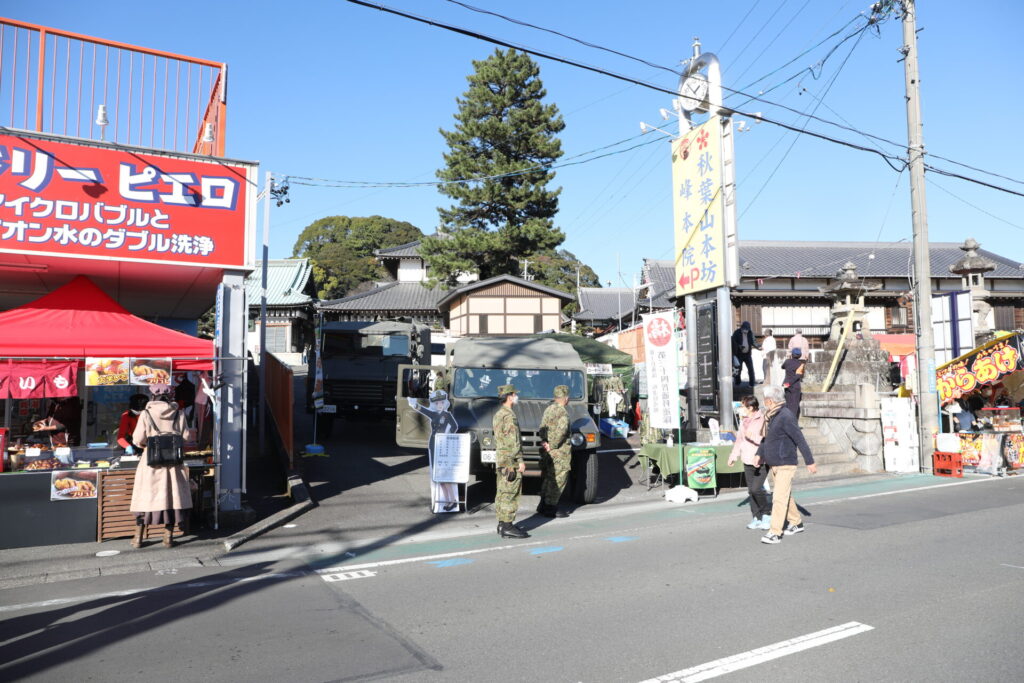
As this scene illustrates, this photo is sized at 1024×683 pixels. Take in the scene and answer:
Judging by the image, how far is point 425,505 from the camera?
34.9ft

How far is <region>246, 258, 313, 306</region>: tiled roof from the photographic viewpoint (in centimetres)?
3716

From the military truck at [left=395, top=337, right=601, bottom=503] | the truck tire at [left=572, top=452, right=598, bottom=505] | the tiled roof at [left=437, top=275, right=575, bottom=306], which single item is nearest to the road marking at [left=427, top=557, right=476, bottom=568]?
the military truck at [left=395, top=337, right=601, bottom=503]

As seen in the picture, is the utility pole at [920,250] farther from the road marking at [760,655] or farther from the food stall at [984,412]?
the road marking at [760,655]

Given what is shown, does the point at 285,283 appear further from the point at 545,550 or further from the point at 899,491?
the point at 545,550

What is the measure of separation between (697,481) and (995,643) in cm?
682

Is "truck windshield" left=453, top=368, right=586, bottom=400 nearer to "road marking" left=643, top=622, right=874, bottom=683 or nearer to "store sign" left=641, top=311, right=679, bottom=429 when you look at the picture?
"store sign" left=641, top=311, right=679, bottom=429

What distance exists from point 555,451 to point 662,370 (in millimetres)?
3613

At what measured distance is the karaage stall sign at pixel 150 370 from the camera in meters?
8.91

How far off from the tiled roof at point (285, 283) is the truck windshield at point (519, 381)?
27365 mm

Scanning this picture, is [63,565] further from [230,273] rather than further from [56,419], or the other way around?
[56,419]

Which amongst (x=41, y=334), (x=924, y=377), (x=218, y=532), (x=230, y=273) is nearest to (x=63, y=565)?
(x=218, y=532)

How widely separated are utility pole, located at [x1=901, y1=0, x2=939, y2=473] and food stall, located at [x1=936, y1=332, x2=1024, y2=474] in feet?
1.24

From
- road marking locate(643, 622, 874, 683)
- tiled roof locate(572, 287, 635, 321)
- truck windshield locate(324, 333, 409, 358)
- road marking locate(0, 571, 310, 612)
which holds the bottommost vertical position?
road marking locate(0, 571, 310, 612)

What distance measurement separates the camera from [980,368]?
14883 mm
